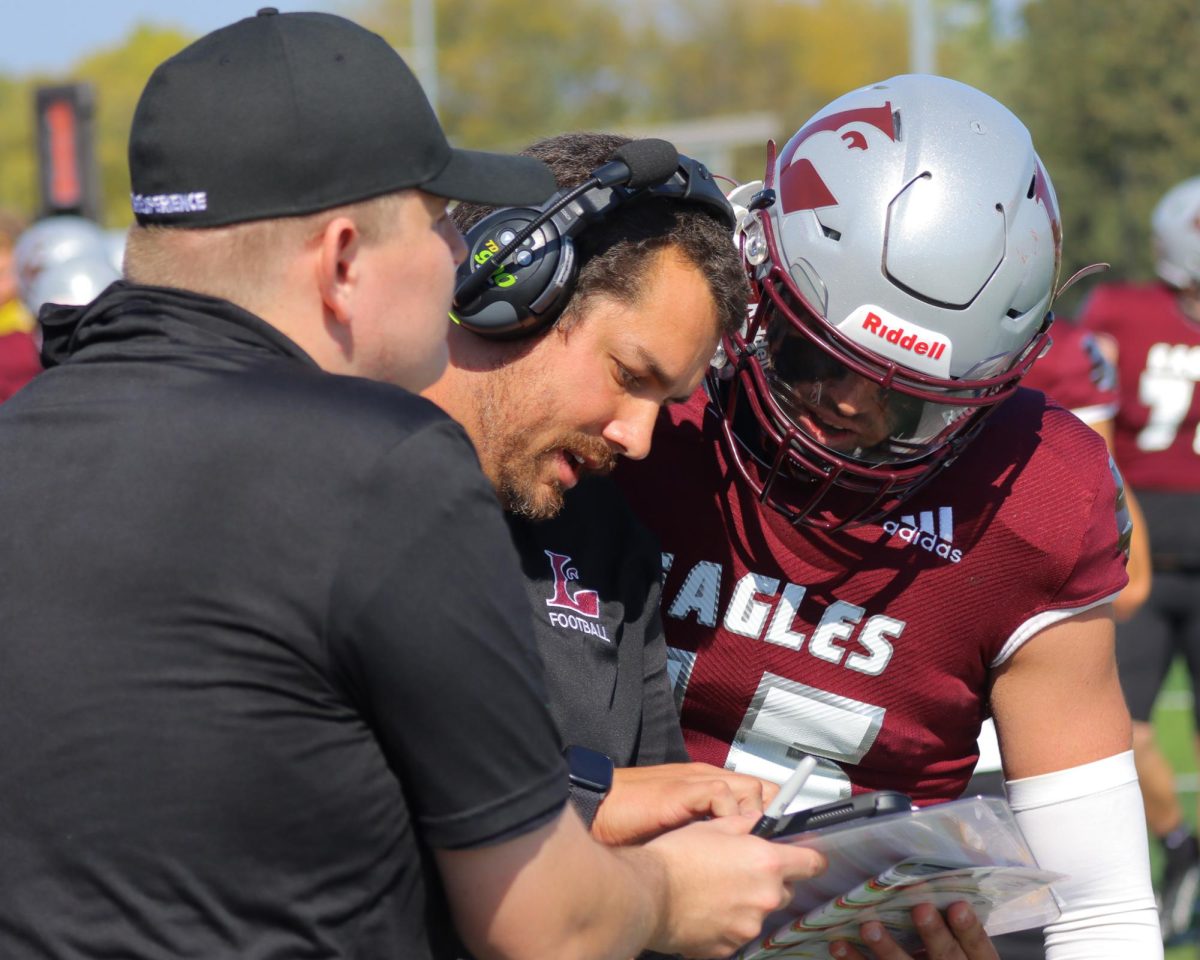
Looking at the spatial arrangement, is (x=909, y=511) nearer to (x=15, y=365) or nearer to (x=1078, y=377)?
(x=1078, y=377)

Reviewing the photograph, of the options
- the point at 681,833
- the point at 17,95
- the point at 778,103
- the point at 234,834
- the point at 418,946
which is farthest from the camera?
the point at 17,95

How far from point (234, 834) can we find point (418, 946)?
235 mm

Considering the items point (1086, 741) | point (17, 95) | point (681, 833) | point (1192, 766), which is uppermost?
point (681, 833)

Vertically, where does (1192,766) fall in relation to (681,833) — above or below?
below

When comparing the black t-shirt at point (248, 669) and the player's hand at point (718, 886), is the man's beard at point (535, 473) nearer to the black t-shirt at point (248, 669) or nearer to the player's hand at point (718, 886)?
the player's hand at point (718, 886)

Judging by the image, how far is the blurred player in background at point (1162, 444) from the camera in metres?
6.07

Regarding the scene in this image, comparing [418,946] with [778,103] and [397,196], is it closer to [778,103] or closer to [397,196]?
[397,196]

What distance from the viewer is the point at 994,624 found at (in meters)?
2.35

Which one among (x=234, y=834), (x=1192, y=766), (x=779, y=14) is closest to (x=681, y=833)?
(x=234, y=834)

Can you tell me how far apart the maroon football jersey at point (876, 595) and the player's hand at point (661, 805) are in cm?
39

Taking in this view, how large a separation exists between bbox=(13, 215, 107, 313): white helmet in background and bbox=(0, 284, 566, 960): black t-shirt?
17.2 feet

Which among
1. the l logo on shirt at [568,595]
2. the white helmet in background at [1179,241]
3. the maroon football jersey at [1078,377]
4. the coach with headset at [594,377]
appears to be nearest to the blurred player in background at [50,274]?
the maroon football jersey at [1078,377]

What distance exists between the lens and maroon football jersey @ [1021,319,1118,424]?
16.1ft

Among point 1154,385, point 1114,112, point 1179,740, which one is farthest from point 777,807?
point 1114,112
